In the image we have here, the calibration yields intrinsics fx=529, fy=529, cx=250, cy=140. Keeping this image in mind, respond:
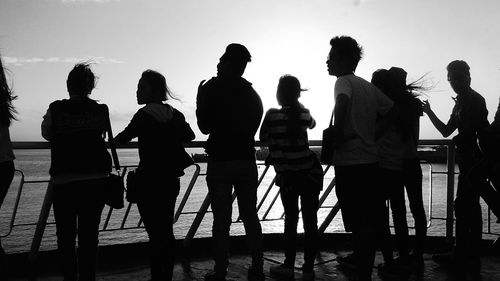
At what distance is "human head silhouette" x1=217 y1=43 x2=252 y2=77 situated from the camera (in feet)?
14.3

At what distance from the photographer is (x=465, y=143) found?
16.4 ft

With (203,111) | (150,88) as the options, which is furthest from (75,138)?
(203,111)

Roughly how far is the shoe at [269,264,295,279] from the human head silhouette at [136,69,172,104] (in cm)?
185

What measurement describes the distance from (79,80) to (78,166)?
64cm

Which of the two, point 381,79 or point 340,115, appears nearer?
point 340,115

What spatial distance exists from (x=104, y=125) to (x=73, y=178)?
470mm

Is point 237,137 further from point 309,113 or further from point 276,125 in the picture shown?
point 309,113

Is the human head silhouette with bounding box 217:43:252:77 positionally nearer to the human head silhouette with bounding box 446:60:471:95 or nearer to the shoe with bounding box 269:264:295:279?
the shoe with bounding box 269:264:295:279

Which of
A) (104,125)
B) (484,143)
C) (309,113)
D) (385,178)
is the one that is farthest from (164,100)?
(484,143)

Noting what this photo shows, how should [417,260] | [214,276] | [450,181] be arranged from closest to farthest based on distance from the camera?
[214,276]
[417,260]
[450,181]

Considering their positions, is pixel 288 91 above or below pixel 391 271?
above

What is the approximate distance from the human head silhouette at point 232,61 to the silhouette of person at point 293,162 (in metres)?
0.44

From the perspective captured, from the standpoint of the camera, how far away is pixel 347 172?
373cm

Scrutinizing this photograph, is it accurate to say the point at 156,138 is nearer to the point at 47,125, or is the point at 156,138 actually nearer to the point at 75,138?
the point at 75,138
